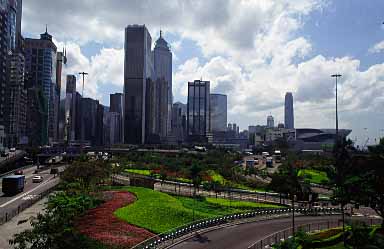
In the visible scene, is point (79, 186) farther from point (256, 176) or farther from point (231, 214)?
point (256, 176)

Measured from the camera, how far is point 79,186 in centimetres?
6412

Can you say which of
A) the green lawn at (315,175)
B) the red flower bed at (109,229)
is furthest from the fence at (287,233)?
the green lawn at (315,175)

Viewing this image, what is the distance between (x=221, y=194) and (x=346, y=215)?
76.1ft

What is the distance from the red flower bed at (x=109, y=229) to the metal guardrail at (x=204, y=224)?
1.36 meters

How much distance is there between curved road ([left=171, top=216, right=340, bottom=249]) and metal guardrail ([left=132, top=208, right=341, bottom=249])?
180 centimetres

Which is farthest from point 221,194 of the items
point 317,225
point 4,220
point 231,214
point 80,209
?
point 4,220

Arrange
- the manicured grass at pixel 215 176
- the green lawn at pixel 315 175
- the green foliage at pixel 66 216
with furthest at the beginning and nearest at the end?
the green lawn at pixel 315 175, the manicured grass at pixel 215 176, the green foliage at pixel 66 216

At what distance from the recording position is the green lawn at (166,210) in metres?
47.8

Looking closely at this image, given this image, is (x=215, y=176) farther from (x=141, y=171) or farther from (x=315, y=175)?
(x=315, y=175)

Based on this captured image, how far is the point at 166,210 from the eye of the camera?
5253 centimetres

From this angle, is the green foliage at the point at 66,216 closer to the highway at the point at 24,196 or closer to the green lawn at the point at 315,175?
the highway at the point at 24,196

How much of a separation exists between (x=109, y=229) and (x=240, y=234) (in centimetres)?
1526

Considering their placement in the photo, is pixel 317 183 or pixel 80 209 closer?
pixel 80 209

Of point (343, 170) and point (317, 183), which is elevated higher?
point (343, 170)
